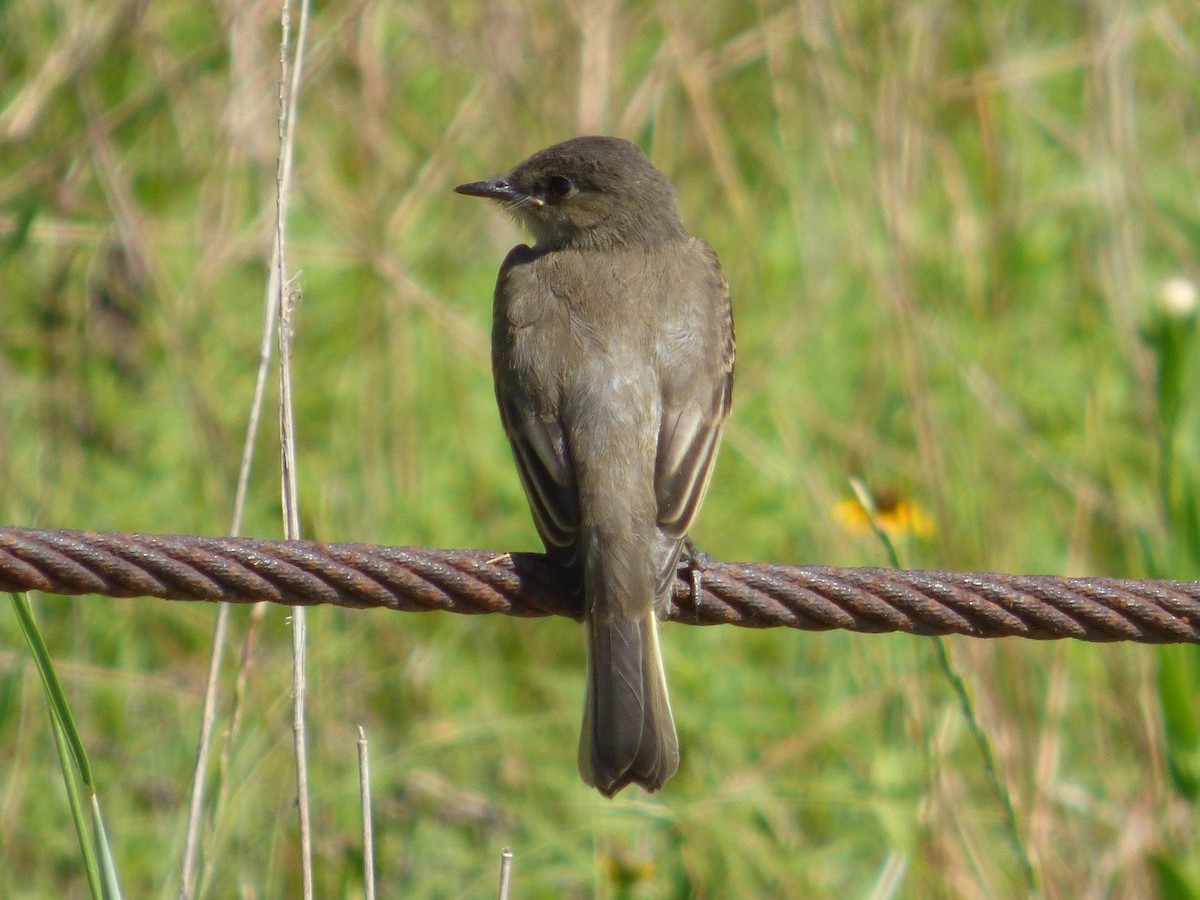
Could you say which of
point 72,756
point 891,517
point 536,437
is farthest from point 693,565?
point 891,517

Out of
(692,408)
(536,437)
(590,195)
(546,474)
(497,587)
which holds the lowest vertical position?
(497,587)

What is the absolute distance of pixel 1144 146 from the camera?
7723 mm

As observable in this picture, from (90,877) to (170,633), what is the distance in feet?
9.27

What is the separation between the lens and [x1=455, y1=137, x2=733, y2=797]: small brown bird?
3.39 m

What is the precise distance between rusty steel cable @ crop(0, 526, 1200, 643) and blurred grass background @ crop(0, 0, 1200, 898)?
101cm

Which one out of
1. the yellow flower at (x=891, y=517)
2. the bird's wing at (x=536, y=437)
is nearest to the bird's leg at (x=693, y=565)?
the bird's wing at (x=536, y=437)

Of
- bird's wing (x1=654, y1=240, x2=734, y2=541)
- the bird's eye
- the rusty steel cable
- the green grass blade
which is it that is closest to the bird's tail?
bird's wing (x1=654, y1=240, x2=734, y2=541)

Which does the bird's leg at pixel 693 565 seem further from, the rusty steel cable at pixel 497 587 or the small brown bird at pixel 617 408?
the rusty steel cable at pixel 497 587

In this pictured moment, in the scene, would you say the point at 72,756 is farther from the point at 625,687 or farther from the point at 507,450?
the point at 507,450

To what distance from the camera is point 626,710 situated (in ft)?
11.1

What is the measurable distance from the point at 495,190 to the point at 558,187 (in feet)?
0.66

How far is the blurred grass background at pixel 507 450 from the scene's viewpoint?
437 centimetres

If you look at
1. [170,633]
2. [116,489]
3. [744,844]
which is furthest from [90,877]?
[116,489]

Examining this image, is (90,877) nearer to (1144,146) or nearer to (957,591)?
(957,591)
